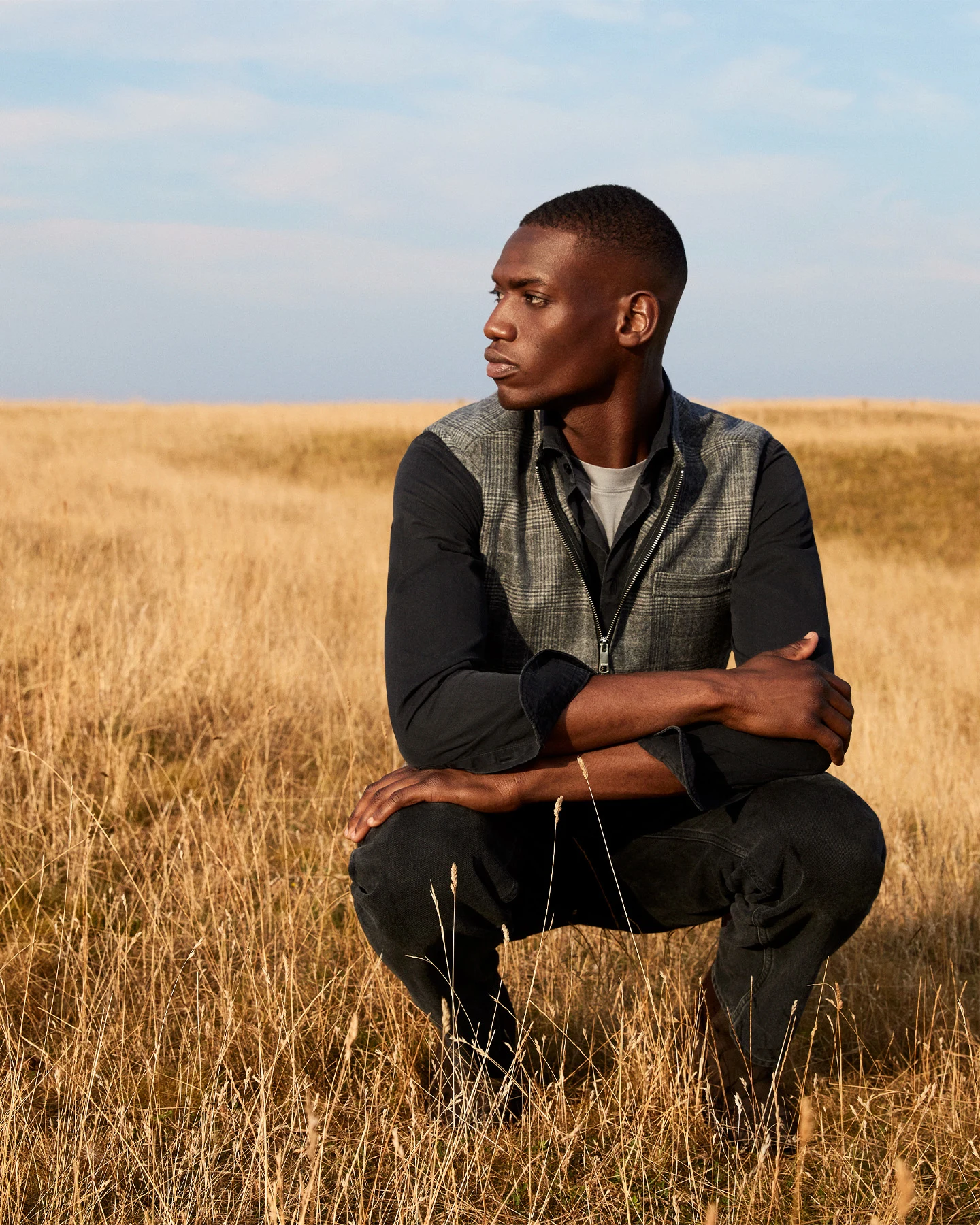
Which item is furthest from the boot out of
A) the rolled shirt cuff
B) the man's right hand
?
the rolled shirt cuff

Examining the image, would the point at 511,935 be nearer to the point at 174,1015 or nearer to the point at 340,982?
the point at 340,982

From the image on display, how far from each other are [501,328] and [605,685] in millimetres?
939

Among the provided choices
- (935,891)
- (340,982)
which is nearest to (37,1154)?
(340,982)

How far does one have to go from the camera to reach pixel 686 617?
2945mm

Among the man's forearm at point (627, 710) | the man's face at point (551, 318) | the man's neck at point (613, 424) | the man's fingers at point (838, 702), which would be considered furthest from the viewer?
the man's neck at point (613, 424)

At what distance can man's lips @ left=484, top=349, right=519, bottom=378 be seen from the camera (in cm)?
281

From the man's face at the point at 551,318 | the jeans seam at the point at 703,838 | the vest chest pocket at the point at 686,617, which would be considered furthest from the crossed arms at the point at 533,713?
the man's face at the point at 551,318

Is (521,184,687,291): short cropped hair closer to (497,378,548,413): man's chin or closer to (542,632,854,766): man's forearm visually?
(497,378,548,413): man's chin

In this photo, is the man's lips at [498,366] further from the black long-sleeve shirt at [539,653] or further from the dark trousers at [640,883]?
the dark trousers at [640,883]

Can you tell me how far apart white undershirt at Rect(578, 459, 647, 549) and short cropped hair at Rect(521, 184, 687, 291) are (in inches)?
20.2

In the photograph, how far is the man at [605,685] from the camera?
2488mm

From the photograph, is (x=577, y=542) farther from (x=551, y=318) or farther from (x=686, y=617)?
(x=551, y=318)

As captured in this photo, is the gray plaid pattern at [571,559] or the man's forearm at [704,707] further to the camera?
the gray plaid pattern at [571,559]

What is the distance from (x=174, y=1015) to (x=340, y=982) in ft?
1.54
